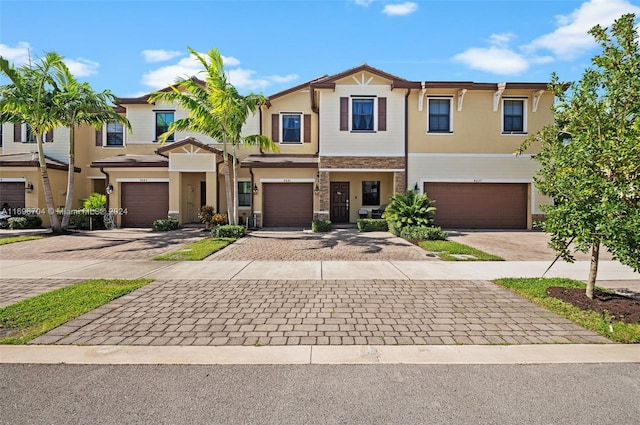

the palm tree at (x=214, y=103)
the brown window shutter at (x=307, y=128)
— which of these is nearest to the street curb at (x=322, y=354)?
the palm tree at (x=214, y=103)

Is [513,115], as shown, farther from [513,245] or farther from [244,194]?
[244,194]

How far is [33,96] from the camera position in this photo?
14852mm

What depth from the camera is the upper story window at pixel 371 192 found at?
1986 cm

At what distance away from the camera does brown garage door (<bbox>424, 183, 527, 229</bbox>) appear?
18000 millimetres

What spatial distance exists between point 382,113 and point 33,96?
53.4 feet

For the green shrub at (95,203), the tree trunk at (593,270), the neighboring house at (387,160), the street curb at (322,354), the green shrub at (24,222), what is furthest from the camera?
the green shrub at (95,203)

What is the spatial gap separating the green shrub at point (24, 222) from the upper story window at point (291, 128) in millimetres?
14025

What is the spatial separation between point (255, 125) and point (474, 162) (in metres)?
12.5

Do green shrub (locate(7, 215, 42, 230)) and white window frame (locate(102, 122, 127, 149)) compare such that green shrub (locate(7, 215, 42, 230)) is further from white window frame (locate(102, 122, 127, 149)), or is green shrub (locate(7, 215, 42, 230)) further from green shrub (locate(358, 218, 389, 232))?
green shrub (locate(358, 218, 389, 232))

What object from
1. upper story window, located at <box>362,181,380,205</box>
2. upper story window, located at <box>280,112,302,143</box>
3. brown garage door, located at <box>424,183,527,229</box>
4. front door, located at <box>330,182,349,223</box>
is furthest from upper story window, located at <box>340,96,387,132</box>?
brown garage door, located at <box>424,183,527,229</box>

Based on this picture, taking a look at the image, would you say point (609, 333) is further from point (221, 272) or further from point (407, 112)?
point (407, 112)

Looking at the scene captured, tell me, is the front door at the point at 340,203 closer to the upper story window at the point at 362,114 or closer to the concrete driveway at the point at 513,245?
the upper story window at the point at 362,114

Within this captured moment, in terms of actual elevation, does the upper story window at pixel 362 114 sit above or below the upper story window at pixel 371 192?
above

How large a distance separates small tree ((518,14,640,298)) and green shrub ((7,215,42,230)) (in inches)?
885
